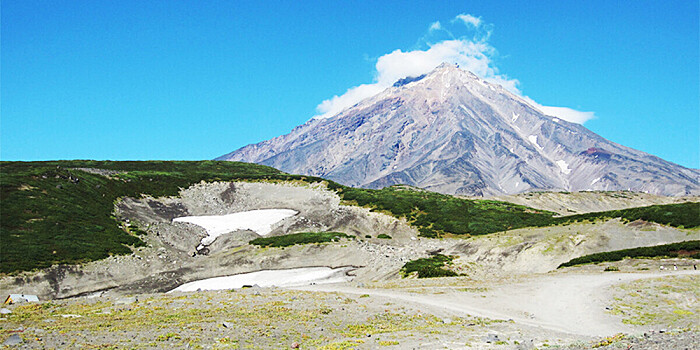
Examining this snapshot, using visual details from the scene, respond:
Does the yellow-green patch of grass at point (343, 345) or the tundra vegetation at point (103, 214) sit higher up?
the tundra vegetation at point (103, 214)

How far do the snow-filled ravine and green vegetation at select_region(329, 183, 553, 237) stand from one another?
79.6ft

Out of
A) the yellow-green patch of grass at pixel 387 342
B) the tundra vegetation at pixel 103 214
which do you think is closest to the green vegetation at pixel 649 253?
the tundra vegetation at pixel 103 214

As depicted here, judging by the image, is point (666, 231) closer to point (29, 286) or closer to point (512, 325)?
point (512, 325)

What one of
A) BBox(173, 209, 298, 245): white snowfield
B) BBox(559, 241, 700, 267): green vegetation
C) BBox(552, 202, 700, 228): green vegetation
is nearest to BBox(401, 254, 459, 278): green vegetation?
BBox(559, 241, 700, 267): green vegetation

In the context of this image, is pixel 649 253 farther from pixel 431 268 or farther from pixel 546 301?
pixel 431 268

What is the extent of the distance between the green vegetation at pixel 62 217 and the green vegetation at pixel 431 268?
33.9 m

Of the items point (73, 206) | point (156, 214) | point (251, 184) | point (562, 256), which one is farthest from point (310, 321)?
point (251, 184)

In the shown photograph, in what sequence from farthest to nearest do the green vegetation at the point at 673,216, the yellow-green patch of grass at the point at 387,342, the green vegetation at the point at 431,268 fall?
1. the green vegetation at the point at 673,216
2. the green vegetation at the point at 431,268
3. the yellow-green patch of grass at the point at 387,342

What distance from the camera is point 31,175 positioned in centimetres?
6719

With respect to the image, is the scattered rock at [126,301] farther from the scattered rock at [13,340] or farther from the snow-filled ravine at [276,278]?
the snow-filled ravine at [276,278]

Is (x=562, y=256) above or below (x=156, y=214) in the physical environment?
below

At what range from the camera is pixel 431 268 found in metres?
39.9

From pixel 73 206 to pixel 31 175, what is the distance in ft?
39.6

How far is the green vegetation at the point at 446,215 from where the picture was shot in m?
70.6
